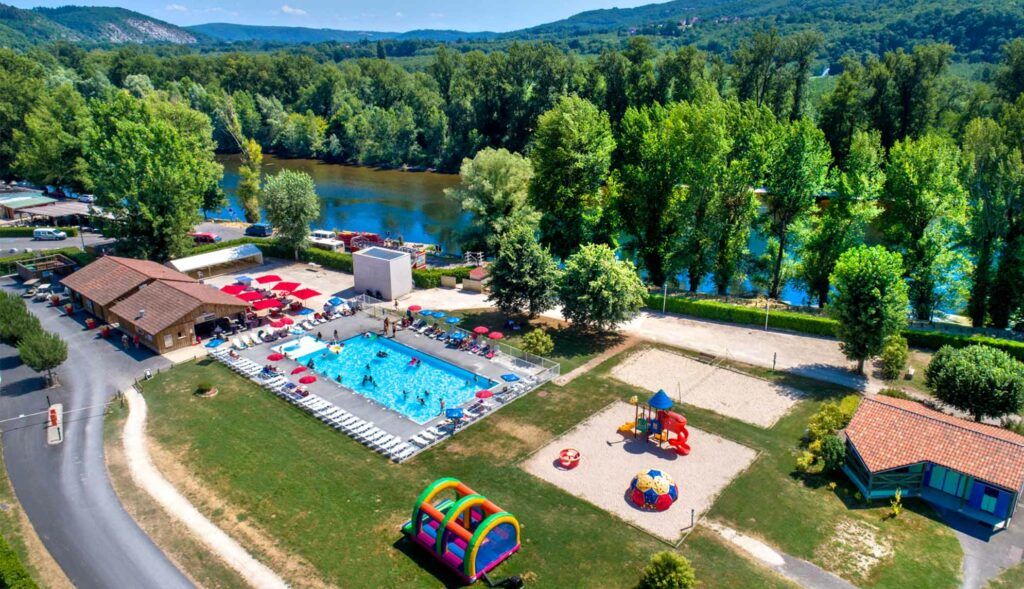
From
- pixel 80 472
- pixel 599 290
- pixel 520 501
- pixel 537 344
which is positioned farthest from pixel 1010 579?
pixel 80 472

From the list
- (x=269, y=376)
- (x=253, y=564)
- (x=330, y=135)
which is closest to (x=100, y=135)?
(x=269, y=376)

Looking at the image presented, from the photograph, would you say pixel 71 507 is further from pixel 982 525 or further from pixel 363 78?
pixel 363 78

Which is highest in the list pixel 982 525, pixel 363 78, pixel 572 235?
Result: pixel 363 78

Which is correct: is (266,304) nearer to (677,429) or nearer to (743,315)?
(677,429)

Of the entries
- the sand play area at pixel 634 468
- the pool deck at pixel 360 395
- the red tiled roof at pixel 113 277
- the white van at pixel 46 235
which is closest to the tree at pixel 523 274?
the pool deck at pixel 360 395

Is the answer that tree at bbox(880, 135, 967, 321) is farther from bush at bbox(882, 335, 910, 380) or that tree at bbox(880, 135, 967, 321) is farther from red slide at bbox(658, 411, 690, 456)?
red slide at bbox(658, 411, 690, 456)

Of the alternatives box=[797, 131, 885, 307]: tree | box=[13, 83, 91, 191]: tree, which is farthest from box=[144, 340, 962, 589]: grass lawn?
box=[13, 83, 91, 191]: tree
